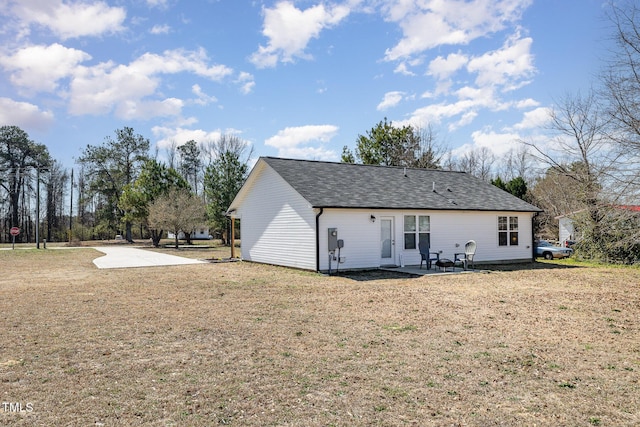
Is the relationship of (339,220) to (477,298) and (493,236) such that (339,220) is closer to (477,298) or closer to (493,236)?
(477,298)

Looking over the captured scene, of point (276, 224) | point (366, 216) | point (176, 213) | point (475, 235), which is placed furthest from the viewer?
point (176, 213)

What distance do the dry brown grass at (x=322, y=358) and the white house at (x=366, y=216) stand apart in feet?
16.9

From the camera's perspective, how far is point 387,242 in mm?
16641

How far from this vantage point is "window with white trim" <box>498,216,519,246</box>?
63.7 ft

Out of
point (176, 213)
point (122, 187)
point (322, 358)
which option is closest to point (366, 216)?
point (322, 358)

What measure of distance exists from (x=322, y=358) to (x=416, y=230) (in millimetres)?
12526

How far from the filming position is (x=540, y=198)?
3231cm

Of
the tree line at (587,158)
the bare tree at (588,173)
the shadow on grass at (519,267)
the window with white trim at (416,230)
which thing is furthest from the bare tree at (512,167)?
the window with white trim at (416,230)

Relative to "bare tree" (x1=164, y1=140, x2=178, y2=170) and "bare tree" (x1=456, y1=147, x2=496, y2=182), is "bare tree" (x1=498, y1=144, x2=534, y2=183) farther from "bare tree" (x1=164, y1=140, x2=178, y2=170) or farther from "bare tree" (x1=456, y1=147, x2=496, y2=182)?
"bare tree" (x1=164, y1=140, x2=178, y2=170)

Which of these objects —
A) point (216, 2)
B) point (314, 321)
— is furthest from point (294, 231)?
point (314, 321)

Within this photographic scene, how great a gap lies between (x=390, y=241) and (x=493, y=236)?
5.61m

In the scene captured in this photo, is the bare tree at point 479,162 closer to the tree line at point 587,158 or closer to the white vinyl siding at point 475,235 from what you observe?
the tree line at point 587,158

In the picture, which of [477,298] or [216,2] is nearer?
[477,298]

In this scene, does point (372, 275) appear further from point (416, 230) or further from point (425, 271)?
point (416, 230)
